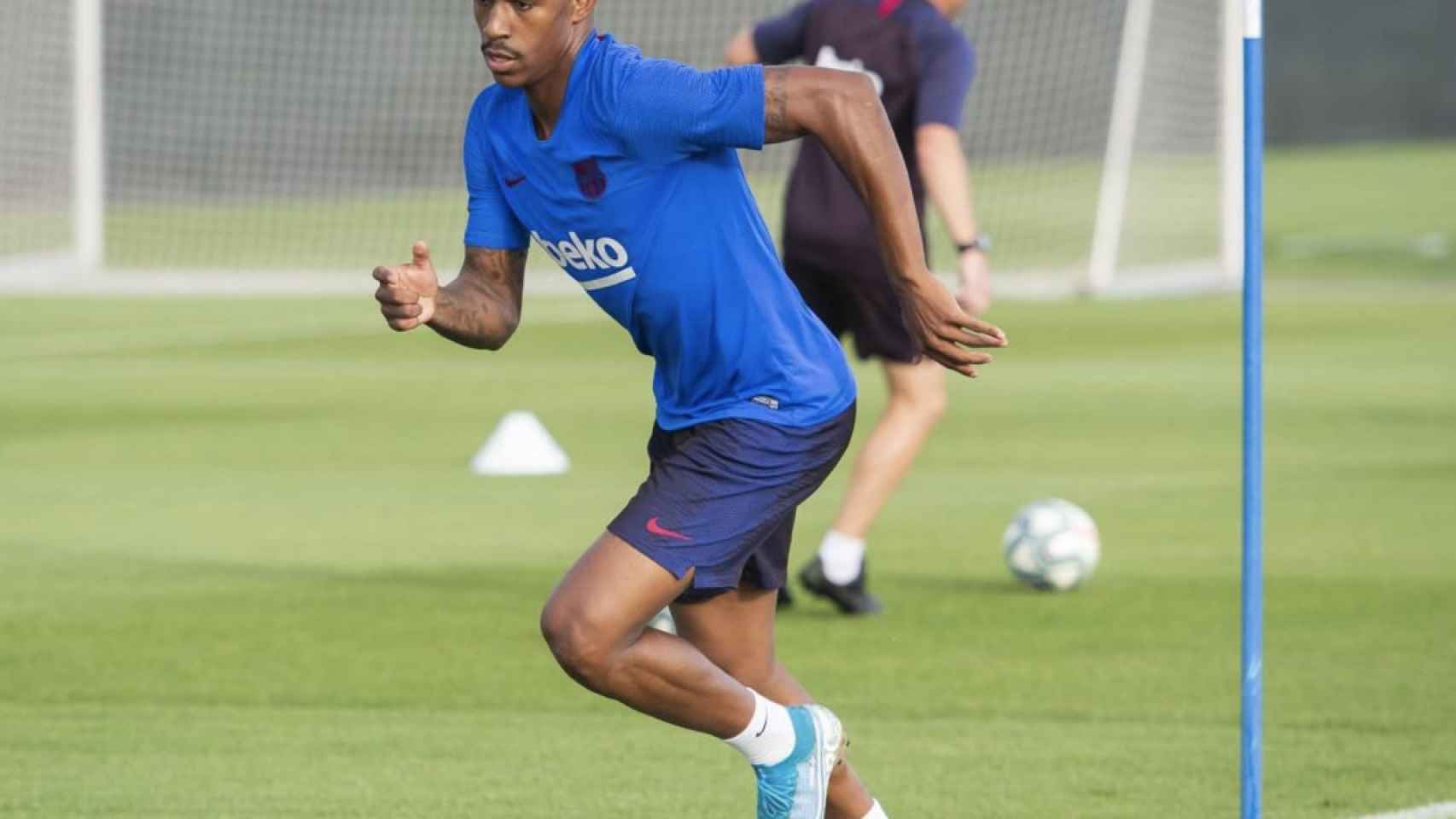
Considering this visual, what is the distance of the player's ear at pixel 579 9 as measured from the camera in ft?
17.1

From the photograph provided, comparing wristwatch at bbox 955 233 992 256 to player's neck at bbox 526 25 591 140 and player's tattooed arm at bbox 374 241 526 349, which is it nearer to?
player's tattooed arm at bbox 374 241 526 349

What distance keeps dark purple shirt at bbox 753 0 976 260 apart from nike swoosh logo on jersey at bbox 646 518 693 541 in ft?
13.2

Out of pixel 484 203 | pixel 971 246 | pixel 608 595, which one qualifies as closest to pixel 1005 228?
pixel 971 246

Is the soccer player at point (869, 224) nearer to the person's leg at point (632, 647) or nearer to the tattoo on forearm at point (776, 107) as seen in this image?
the person's leg at point (632, 647)

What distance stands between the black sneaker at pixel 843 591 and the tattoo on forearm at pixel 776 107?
412 centimetres

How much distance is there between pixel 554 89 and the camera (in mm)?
5238

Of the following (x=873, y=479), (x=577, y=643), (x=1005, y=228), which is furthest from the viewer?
(x=1005, y=228)

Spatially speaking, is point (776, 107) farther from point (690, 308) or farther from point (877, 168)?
point (690, 308)

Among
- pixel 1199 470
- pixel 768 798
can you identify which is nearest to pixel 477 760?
pixel 768 798

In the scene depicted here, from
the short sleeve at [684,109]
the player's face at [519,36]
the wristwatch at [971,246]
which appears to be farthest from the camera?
the wristwatch at [971,246]

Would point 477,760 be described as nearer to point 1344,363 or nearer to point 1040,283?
point 1344,363

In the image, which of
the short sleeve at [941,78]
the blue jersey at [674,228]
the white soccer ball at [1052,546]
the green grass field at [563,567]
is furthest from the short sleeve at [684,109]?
the white soccer ball at [1052,546]

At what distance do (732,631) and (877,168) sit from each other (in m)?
1.11

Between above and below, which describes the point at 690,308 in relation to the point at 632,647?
above
